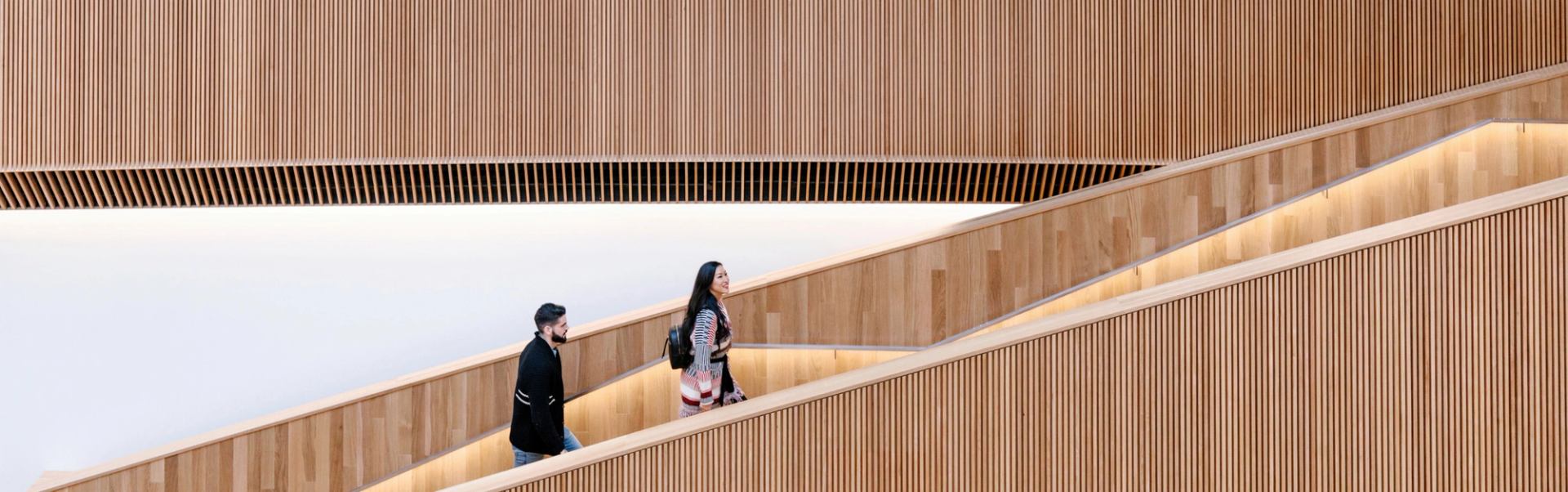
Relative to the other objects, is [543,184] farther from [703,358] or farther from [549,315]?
[703,358]

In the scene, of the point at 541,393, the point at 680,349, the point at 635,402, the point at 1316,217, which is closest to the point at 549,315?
the point at 541,393

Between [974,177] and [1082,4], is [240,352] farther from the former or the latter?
[1082,4]

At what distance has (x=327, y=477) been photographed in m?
3.66

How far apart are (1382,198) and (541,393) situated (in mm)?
2826

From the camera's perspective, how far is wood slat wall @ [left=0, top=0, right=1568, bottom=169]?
4.04 m

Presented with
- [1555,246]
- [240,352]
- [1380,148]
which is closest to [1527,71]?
[1380,148]

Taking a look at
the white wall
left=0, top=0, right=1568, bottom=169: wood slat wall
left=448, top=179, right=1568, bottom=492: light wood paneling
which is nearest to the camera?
left=448, top=179, right=1568, bottom=492: light wood paneling

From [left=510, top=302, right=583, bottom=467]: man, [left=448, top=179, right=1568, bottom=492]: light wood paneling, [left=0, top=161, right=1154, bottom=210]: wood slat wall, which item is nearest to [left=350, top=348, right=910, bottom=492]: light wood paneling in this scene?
[left=510, top=302, right=583, bottom=467]: man

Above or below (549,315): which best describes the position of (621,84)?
above

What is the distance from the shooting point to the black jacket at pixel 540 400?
9.72ft

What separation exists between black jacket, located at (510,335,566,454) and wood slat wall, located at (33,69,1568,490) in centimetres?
52

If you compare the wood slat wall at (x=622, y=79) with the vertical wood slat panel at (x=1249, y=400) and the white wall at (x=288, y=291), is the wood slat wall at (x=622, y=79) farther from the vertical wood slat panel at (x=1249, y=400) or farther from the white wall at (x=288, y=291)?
the vertical wood slat panel at (x=1249, y=400)

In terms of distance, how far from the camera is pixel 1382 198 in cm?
352

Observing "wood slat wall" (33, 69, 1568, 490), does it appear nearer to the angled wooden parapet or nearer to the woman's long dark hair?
the angled wooden parapet
